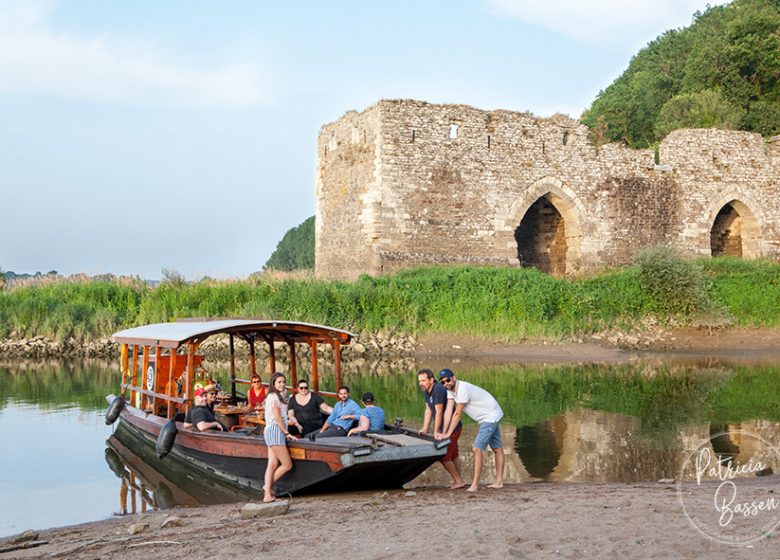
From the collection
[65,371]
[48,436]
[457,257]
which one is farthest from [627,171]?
[48,436]

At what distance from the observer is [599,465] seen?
30.5 ft

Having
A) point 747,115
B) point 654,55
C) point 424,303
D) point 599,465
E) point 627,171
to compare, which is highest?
point 654,55

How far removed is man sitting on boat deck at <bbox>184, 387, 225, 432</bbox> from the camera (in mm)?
9086

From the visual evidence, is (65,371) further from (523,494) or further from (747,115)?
(747,115)

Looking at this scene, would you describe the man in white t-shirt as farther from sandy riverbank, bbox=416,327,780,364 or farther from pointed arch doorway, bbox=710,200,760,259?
pointed arch doorway, bbox=710,200,760,259

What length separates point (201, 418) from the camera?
915cm

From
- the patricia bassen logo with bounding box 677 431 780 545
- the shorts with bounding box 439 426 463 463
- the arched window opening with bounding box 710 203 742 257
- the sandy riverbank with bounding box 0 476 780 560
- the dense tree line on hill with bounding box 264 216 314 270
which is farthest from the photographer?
the dense tree line on hill with bounding box 264 216 314 270

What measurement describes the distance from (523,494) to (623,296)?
50.6 ft

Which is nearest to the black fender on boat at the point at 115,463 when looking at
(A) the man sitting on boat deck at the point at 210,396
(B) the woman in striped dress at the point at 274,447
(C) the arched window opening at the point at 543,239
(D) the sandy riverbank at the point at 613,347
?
(A) the man sitting on boat deck at the point at 210,396

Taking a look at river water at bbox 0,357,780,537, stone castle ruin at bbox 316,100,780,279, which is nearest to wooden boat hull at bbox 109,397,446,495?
river water at bbox 0,357,780,537

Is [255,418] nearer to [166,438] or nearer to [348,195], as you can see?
[166,438]

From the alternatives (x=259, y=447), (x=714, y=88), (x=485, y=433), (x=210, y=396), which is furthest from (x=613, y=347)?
(x=714, y=88)

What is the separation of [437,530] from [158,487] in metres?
4.51

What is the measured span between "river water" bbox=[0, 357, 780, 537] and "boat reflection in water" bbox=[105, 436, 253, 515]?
0.05m
